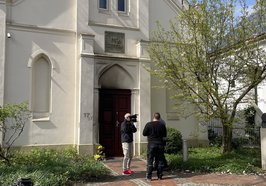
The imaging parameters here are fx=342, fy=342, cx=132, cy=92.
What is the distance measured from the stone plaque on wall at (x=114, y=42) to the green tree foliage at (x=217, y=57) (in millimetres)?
2548

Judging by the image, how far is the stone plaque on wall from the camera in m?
14.6

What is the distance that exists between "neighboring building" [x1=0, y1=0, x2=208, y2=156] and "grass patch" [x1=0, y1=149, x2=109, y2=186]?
1.86m

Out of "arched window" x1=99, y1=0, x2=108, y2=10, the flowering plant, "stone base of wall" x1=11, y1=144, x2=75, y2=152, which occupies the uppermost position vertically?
"arched window" x1=99, y1=0, x2=108, y2=10

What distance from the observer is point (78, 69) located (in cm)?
1396

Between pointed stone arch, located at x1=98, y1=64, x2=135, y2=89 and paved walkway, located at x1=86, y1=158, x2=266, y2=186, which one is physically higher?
pointed stone arch, located at x1=98, y1=64, x2=135, y2=89

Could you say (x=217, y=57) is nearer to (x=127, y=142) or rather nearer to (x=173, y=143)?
(x=173, y=143)

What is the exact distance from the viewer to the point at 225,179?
10023 mm

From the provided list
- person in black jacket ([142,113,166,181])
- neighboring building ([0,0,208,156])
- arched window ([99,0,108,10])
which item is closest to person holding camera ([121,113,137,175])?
person in black jacket ([142,113,166,181])

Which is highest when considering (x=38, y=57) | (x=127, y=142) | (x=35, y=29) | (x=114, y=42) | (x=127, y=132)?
(x=35, y=29)

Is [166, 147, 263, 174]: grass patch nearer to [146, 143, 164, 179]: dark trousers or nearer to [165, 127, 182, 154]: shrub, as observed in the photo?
[165, 127, 182, 154]: shrub

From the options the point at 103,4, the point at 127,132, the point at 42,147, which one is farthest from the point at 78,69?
the point at 127,132

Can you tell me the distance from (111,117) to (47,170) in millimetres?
5347

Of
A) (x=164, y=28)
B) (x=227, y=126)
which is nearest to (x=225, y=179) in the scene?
(x=227, y=126)

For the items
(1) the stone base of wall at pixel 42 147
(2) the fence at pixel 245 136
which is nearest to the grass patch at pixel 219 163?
(2) the fence at pixel 245 136
